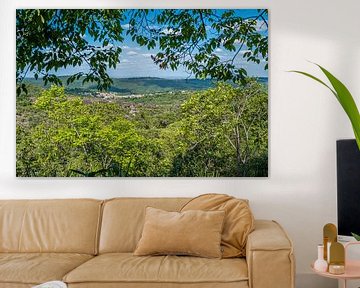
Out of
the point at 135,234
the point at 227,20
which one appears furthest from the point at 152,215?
the point at 227,20

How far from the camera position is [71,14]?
4.92m

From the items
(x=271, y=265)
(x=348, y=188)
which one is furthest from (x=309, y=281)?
(x=271, y=265)

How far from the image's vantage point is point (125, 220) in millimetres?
4520

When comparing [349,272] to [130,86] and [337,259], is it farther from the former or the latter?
[130,86]

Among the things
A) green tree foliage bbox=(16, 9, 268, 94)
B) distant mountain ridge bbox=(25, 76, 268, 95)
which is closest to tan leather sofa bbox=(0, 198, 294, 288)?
distant mountain ridge bbox=(25, 76, 268, 95)

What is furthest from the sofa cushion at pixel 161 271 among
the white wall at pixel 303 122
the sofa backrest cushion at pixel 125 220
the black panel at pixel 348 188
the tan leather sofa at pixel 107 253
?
the white wall at pixel 303 122

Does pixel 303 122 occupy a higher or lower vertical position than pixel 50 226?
higher

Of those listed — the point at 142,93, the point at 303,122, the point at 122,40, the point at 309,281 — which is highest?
the point at 122,40

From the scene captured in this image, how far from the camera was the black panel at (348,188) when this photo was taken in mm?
4223

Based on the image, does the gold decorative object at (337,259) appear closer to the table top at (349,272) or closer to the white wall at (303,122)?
the table top at (349,272)

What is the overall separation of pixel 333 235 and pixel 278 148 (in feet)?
3.72

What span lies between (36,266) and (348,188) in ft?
6.66

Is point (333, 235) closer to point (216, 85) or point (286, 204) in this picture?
point (286, 204)

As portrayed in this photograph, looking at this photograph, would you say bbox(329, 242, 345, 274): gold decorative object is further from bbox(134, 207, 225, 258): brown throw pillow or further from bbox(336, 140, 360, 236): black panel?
bbox(134, 207, 225, 258): brown throw pillow
